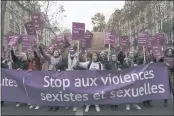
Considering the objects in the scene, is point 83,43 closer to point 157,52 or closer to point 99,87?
point 157,52

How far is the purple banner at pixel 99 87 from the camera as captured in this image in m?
Result: 9.54

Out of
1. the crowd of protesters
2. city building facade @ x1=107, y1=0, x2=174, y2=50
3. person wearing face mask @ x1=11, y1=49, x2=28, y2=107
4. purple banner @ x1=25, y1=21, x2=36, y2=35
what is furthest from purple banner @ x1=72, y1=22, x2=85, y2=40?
city building facade @ x1=107, y1=0, x2=174, y2=50

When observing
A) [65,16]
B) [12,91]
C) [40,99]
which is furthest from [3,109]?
[65,16]

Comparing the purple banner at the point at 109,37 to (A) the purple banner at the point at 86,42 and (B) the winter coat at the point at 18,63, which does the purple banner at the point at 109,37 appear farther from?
(B) the winter coat at the point at 18,63

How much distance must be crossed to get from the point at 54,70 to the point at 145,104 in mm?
2790

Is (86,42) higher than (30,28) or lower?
lower

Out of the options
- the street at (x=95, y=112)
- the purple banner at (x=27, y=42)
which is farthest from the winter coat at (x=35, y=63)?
the purple banner at (x=27, y=42)

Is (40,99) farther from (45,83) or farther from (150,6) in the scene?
(150,6)

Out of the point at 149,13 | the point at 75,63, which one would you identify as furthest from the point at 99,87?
the point at 149,13

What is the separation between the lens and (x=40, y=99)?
382 inches

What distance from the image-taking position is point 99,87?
9641 mm

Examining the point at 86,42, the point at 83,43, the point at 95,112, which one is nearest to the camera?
the point at 95,112

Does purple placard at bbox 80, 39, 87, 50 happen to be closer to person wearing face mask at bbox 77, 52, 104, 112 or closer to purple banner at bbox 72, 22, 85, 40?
purple banner at bbox 72, 22, 85, 40

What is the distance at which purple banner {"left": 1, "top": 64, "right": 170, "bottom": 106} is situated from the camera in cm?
954
